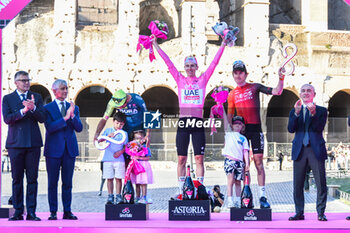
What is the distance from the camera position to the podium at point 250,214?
353 inches

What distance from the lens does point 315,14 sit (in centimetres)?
2961

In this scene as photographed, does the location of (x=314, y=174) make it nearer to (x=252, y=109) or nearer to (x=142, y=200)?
(x=252, y=109)

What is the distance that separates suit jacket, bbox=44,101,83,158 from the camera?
369 inches

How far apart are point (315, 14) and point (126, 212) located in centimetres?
2265

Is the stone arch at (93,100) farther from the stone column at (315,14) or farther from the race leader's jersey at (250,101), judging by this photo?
the race leader's jersey at (250,101)

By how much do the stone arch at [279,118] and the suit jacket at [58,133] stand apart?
17.9 meters

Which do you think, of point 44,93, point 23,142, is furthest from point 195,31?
point 23,142

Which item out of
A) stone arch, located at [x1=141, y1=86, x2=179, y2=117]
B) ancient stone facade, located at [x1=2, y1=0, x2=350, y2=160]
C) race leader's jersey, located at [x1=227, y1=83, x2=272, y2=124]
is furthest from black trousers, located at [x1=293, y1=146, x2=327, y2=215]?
stone arch, located at [x1=141, y1=86, x2=179, y2=117]

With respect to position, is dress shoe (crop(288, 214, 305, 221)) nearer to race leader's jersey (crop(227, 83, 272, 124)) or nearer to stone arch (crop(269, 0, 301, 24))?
race leader's jersey (crop(227, 83, 272, 124))

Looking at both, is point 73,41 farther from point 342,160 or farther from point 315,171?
point 315,171

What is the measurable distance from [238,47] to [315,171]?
1815 centimetres

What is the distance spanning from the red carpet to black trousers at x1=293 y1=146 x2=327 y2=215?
25cm

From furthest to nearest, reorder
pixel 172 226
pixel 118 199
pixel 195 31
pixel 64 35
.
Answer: pixel 195 31 → pixel 64 35 → pixel 118 199 → pixel 172 226

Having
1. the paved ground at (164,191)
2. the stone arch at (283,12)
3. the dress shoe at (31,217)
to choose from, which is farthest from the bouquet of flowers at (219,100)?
the stone arch at (283,12)
